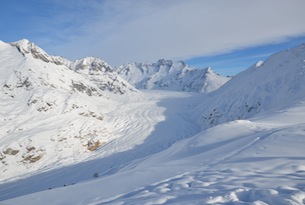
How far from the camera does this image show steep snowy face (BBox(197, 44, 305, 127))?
48591 millimetres

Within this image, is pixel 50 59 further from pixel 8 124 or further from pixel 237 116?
pixel 237 116

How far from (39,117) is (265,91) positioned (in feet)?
141

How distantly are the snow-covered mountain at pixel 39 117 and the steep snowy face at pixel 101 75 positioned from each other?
27.1 metres

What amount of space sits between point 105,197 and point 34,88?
51.7 m

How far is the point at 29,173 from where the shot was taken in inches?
1313

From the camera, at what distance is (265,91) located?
52.9m

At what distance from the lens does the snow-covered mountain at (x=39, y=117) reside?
36.3 meters

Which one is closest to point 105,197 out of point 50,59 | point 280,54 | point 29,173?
point 29,173

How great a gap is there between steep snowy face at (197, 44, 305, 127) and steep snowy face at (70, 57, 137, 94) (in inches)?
1728

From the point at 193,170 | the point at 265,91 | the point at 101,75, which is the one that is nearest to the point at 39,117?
the point at 193,170

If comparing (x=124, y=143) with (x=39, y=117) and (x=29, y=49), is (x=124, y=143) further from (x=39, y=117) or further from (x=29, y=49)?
(x=29, y=49)

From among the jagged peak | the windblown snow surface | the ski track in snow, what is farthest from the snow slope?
the jagged peak

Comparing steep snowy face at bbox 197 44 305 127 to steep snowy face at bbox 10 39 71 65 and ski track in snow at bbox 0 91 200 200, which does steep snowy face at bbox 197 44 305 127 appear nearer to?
ski track in snow at bbox 0 91 200 200

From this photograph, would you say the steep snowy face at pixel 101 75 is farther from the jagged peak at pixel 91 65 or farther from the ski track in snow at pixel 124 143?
the ski track in snow at pixel 124 143
